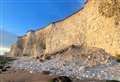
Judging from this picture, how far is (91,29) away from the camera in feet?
131

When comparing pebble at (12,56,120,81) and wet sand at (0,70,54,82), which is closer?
wet sand at (0,70,54,82)

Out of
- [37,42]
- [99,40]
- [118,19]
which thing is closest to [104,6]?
[118,19]

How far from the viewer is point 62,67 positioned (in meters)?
28.8

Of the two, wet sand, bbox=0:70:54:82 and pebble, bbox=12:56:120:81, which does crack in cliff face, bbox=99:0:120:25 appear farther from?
wet sand, bbox=0:70:54:82

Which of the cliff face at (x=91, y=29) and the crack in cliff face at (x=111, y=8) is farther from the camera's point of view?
the cliff face at (x=91, y=29)

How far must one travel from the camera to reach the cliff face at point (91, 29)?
112 feet

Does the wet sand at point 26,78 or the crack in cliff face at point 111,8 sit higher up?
the crack in cliff face at point 111,8

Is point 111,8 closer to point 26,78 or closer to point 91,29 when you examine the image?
point 91,29

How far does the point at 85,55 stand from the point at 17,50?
5163 centimetres

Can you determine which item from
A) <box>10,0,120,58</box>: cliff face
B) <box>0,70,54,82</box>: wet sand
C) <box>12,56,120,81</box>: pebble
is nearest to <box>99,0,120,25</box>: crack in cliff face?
<box>10,0,120,58</box>: cliff face

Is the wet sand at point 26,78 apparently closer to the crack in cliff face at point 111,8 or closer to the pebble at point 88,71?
the pebble at point 88,71

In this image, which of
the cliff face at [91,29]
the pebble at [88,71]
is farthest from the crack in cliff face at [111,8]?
the pebble at [88,71]

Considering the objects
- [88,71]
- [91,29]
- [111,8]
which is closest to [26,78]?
[88,71]

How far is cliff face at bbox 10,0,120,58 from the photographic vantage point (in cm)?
3400
